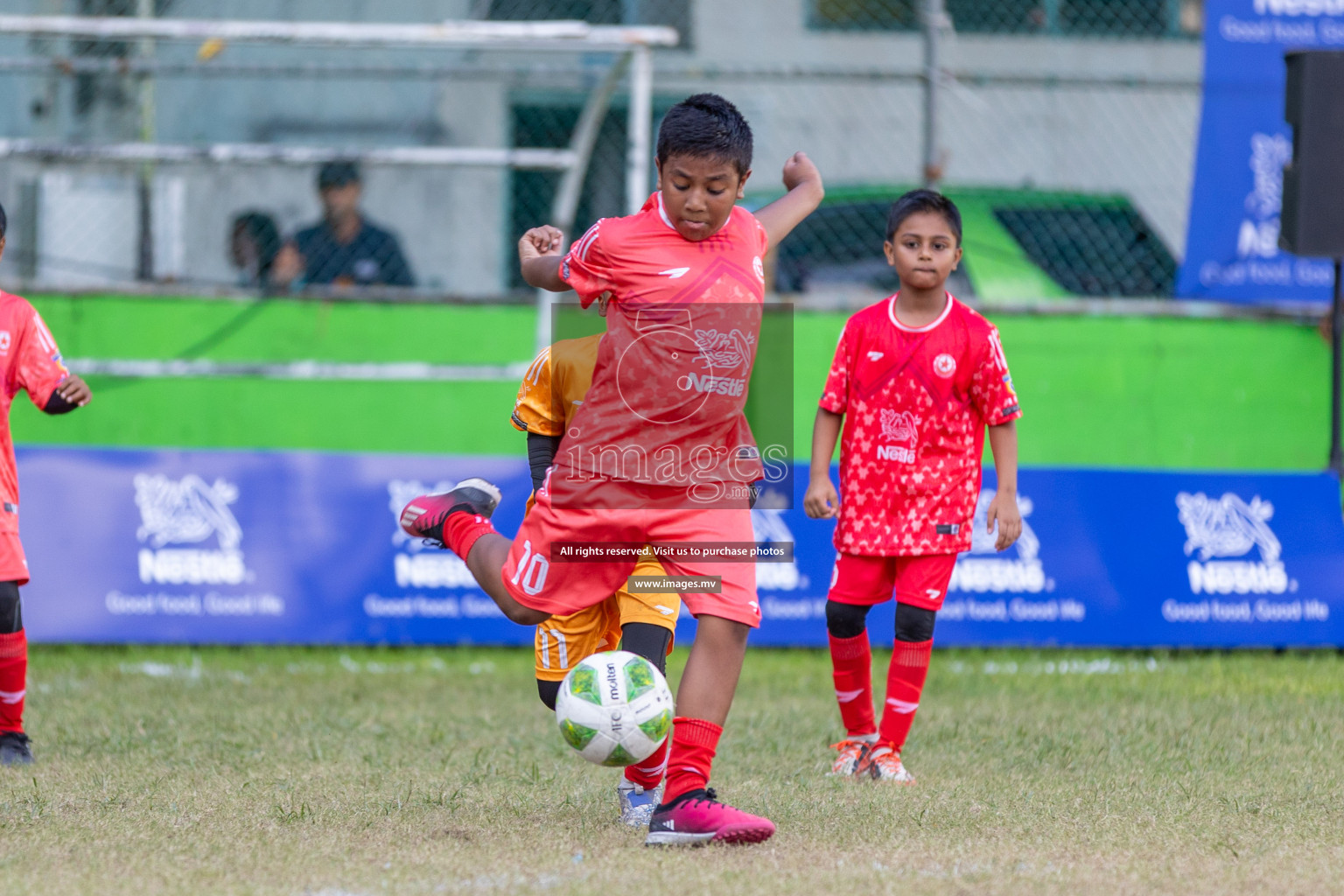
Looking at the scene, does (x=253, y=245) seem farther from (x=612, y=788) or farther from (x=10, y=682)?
(x=612, y=788)

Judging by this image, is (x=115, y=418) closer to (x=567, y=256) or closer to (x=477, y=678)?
(x=477, y=678)

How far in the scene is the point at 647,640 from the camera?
414 cm

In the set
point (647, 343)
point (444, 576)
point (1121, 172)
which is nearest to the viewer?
point (647, 343)

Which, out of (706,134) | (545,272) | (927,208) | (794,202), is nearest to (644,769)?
(545,272)

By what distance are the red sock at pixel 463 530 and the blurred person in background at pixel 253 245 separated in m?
5.18

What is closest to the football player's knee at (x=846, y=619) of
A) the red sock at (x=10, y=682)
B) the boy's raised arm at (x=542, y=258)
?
the boy's raised arm at (x=542, y=258)

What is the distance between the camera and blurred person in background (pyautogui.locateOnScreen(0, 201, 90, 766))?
16.6ft

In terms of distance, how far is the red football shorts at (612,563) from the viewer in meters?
3.91

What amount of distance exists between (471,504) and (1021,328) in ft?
15.6

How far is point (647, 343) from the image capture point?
3.89m

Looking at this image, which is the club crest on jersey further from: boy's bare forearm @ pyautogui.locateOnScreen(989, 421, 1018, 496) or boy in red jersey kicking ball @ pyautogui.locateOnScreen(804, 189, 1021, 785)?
boy's bare forearm @ pyautogui.locateOnScreen(989, 421, 1018, 496)

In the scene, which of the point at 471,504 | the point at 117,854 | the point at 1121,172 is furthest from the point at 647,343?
the point at 1121,172

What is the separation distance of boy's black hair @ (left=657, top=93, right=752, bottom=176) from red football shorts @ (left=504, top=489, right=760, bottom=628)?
2.86ft

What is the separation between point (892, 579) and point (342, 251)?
499cm
